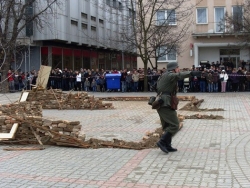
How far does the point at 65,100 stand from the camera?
59.5ft

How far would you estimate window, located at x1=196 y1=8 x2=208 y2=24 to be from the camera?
38531mm

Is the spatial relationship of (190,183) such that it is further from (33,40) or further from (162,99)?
Result: (33,40)

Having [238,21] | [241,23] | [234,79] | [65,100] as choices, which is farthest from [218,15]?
[65,100]

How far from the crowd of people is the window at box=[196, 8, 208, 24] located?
10.1 meters

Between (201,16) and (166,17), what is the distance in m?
5.16

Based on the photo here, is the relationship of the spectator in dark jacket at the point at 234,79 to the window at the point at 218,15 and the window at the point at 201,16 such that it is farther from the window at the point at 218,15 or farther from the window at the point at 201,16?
the window at the point at 201,16

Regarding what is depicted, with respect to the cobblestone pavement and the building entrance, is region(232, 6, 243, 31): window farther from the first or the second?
the cobblestone pavement

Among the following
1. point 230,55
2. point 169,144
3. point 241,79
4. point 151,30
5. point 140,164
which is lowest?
point 140,164

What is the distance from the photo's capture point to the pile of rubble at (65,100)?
17.7m

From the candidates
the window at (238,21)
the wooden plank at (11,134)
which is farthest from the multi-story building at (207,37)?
the wooden plank at (11,134)

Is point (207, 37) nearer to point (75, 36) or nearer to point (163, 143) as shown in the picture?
point (75, 36)

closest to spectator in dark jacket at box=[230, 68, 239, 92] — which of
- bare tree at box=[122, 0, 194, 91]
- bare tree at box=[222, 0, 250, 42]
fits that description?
bare tree at box=[122, 0, 194, 91]

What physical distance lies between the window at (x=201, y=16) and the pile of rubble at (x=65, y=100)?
23.2 meters

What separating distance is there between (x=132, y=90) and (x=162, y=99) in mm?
20688
